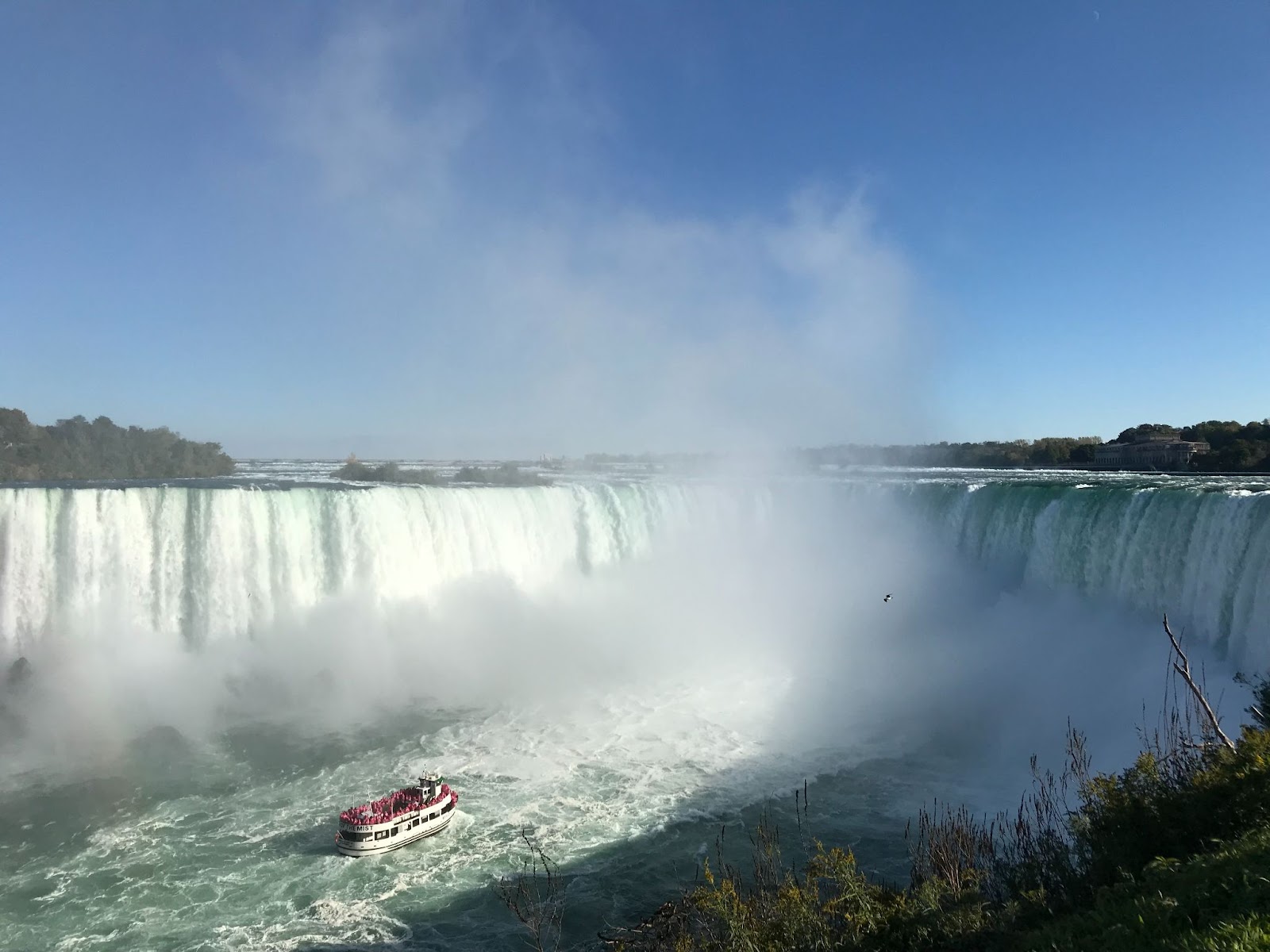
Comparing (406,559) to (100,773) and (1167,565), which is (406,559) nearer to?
(100,773)

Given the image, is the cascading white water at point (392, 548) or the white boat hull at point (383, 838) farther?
the cascading white water at point (392, 548)

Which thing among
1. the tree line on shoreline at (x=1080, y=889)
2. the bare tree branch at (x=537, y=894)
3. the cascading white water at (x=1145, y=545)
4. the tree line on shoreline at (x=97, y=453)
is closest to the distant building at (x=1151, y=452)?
the cascading white water at (x=1145, y=545)

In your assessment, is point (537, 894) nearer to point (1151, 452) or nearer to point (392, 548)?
point (392, 548)

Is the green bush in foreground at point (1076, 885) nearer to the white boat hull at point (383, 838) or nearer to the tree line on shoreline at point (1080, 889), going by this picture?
the tree line on shoreline at point (1080, 889)

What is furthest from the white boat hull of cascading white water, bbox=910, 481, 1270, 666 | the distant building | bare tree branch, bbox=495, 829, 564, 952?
the distant building

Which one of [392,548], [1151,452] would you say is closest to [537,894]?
[392,548]

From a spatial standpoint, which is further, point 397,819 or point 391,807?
point 391,807
